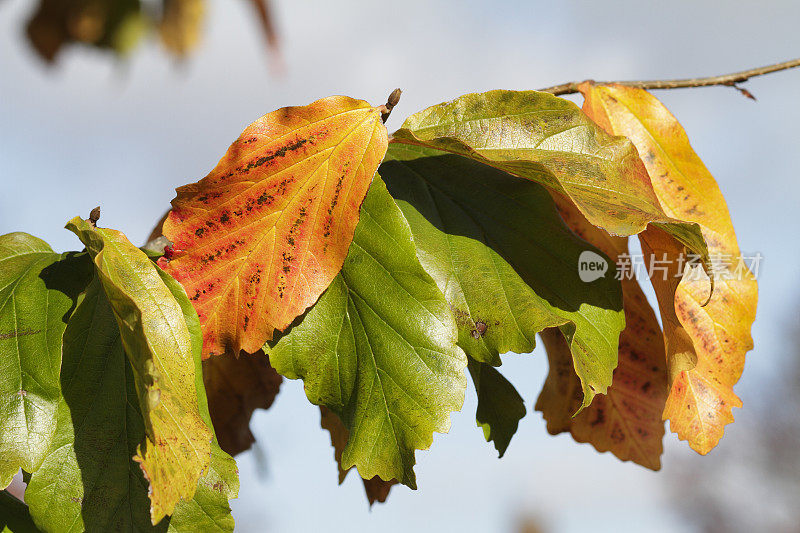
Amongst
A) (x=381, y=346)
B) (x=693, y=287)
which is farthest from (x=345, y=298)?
(x=693, y=287)

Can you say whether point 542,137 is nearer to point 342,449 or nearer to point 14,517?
point 342,449

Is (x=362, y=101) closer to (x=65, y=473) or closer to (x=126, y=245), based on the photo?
(x=126, y=245)

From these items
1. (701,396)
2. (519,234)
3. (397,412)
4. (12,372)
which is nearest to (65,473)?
(12,372)

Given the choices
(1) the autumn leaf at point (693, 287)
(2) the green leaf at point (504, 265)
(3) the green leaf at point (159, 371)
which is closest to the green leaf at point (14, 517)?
(3) the green leaf at point (159, 371)

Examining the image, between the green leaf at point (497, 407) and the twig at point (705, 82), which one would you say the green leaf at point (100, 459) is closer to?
the green leaf at point (497, 407)

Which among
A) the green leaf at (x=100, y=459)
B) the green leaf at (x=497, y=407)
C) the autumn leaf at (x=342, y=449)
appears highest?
the green leaf at (x=100, y=459)
